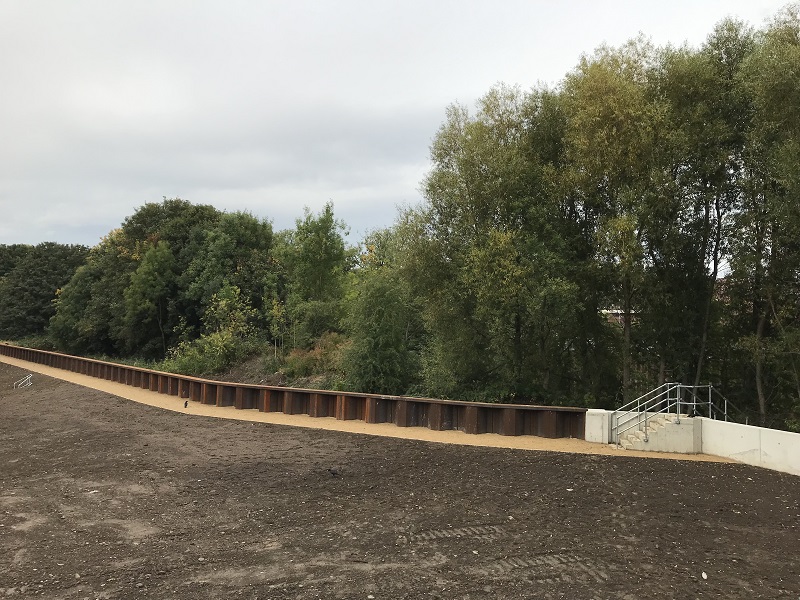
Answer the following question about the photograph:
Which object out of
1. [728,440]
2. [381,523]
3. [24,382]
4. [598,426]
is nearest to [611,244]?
[598,426]

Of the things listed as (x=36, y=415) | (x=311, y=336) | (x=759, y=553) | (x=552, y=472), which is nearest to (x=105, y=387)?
(x=36, y=415)

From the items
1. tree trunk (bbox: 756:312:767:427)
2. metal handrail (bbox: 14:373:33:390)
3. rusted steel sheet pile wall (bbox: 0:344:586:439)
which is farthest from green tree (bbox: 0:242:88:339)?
tree trunk (bbox: 756:312:767:427)

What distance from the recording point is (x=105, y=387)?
25875mm

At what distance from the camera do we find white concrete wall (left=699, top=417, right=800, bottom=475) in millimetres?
11602

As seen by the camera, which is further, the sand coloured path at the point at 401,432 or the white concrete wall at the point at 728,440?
the sand coloured path at the point at 401,432

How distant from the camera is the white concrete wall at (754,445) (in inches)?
457

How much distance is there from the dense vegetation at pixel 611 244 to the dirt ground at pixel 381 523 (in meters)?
5.30

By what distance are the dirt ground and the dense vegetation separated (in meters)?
5.30

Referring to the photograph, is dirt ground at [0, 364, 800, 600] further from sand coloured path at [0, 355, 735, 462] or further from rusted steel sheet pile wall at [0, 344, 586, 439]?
rusted steel sheet pile wall at [0, 344, 586, 439]

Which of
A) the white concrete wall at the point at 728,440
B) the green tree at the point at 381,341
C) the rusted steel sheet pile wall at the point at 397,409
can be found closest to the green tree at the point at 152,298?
the rusted steel sheet pile wall at the point at 397,409

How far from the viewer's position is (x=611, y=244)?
15.7 metres

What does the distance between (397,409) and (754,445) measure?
8.43 metres

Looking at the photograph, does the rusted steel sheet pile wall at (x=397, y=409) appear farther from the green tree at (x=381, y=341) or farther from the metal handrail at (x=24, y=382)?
the metal handrail at (x=24, y=382)

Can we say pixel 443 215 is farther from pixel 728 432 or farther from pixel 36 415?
pixel 36 415
